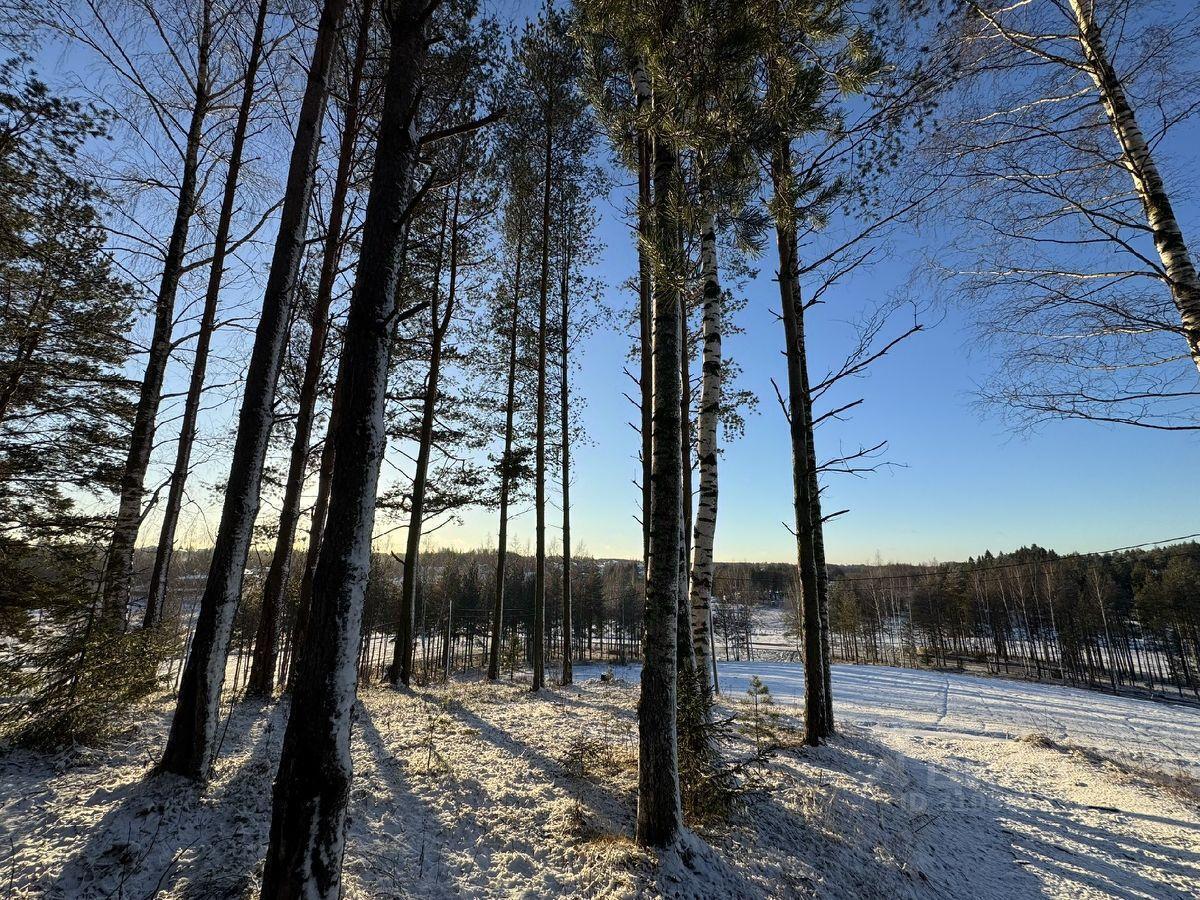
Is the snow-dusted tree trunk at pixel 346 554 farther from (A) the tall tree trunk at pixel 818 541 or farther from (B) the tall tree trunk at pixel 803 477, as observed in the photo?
(A) the tall tree trunk at pixel 818 541

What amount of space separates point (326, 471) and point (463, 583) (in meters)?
43.5

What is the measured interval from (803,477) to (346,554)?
22.5ft

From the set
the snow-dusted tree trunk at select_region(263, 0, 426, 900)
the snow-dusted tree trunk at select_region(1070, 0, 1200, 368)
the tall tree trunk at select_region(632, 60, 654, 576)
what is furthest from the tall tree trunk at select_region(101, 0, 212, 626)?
the snow-dusted tree trunk at select_region(1070, 0, 1200, 368)

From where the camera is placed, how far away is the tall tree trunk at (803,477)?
6977 mm

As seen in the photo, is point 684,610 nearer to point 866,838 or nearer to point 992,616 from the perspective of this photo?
point 866,838

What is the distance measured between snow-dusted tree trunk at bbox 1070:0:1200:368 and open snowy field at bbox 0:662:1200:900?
528 centimetres

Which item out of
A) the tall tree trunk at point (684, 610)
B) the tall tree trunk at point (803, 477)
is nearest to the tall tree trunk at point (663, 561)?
the tall tree trunk at point (684, 610)

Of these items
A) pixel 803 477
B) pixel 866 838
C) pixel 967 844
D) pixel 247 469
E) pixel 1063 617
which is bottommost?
pixel 1063 617

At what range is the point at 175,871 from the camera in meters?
2.76

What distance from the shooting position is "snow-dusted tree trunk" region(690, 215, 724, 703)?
6621 mm

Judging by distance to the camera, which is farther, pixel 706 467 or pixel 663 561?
pixel 706 467

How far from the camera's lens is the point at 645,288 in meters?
9.38

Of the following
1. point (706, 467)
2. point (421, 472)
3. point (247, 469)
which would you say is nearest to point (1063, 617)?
point (706, 467)

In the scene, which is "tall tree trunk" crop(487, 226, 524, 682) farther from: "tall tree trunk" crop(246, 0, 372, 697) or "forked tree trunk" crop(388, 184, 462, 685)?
"tall tree trunk" crop(246, 0, 372, 697)
